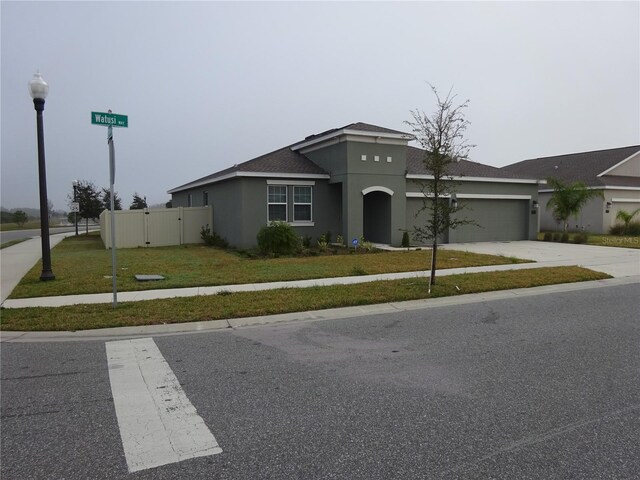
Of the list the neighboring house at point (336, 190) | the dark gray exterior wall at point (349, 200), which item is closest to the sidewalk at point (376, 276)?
the dark gray exterior wall at point (349, 200)

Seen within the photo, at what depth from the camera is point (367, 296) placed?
29.7 ft

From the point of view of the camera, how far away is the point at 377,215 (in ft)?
68.3

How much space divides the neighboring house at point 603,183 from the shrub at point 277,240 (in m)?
17.1

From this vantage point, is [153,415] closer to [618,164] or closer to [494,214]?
[494,214]

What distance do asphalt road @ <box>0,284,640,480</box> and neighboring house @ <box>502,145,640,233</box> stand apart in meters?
24.1

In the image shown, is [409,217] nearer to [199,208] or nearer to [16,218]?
[199,208]

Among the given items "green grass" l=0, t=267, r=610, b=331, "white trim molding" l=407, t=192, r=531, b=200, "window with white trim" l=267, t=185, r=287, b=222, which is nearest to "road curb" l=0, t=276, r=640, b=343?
"green grass" l=0, t=267, r=610, b=331

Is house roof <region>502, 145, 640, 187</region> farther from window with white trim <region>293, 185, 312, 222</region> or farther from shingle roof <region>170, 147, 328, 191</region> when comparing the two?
window with white trim <region>293, 185, 312, 222</region>

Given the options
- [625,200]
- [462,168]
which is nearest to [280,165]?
[462,168]

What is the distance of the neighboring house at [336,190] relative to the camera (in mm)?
18453

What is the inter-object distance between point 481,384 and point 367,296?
4463 mm

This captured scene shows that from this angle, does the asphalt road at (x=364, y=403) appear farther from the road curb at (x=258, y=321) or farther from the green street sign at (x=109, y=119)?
the green street sign at (x=109, y=119)

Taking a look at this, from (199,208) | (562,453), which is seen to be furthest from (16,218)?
(562,453)

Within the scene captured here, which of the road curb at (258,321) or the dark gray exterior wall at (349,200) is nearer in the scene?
the road curb at (258,321)
